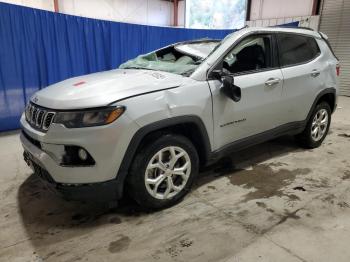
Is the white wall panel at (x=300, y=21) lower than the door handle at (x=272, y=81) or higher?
higher

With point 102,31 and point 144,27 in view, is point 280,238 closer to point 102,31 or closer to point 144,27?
point 102,31

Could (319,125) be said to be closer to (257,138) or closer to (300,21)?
(257,138)

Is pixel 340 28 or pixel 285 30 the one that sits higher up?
pixel 285 30

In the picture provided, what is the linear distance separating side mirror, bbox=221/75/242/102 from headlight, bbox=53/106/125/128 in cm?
102

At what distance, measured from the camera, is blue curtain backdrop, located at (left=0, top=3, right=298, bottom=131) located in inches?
182

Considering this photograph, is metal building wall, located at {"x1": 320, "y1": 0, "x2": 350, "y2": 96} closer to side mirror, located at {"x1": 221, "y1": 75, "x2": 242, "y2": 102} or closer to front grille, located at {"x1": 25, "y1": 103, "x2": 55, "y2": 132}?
side mirror, located at {"x1": 221, "y1": 75, "x2": 242, "y2": 102}

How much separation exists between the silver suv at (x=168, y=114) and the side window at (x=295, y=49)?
0.5 inches

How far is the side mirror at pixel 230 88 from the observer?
8.34 ft

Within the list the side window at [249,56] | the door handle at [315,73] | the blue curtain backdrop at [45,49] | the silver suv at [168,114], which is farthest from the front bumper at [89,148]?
the blue curtain backdrop at [45,49]

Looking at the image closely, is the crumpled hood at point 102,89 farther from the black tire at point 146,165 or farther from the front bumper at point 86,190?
the front bumper at point 86,190

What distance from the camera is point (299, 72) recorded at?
3303mm

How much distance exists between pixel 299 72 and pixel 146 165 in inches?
85.0

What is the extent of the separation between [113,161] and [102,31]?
4649mm

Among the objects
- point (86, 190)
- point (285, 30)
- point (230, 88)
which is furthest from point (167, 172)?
point (285, 30)
